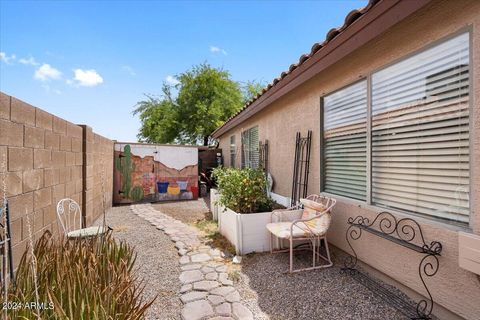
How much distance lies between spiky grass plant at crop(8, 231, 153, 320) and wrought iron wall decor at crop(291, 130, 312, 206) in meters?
3.38

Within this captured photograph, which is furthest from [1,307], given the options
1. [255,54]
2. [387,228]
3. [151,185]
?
[255,54]

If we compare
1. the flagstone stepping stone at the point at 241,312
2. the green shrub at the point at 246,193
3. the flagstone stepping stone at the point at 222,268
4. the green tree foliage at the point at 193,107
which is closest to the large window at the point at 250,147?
the green shrub at the point at 246,193

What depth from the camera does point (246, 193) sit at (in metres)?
4.36

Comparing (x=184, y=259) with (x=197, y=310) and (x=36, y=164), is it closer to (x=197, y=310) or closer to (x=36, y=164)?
(x=197, y=310)

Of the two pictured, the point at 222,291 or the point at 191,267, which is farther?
the point at 191,267

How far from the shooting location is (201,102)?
19516mm

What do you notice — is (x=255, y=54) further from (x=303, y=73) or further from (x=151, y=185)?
(x=303, y=73)

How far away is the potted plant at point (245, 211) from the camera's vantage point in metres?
4.04

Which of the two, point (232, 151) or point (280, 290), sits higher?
point (232, 151)

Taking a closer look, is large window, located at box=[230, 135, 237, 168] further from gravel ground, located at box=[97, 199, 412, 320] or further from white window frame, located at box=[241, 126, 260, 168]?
gravel ground, located at box=[97, 199, 412, 320]

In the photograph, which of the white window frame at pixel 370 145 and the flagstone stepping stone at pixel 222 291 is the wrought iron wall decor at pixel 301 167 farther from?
the flagstone stepping stone at pixel 222 291

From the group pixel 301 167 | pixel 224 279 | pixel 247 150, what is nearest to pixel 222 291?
pixel 224 279

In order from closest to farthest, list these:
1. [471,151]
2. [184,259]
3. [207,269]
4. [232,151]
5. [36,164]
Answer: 1. [471,151]
2. [36,164]
3. [207,269]
4. [184,259]
5. [232,151]

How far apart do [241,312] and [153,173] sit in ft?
26.5
